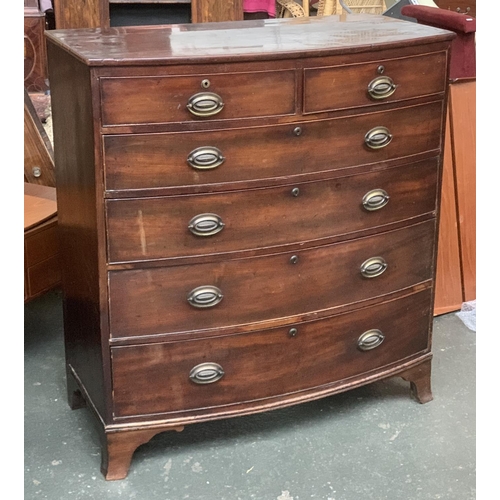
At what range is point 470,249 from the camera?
3.51 metres

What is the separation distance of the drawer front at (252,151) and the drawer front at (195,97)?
0.05m

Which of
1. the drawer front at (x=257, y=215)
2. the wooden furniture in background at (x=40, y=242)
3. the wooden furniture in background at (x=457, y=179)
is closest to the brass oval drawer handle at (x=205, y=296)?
the drawer front at (x=257, y=215)

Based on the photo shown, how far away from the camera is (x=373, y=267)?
8.59 ft

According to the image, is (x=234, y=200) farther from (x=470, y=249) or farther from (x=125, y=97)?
(x=470, y=249)

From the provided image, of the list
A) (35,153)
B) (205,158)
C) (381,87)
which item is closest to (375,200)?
(381,87)

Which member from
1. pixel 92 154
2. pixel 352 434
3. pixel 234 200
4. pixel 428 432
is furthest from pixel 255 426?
pixel 92 154

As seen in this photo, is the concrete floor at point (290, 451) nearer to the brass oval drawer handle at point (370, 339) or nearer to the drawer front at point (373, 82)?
the brass oval drawer handle at point (370, 339)

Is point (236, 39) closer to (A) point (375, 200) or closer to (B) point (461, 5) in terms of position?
(A) point (375, 200)

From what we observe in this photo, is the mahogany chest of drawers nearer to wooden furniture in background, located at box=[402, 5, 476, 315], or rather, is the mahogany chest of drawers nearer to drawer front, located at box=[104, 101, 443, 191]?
drawer front, located at box=[104, 101, 443, 191]

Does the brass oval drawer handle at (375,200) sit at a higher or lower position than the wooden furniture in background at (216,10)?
lower

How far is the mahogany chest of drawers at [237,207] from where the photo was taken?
2219 mm

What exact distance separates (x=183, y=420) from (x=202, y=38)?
1.09 meters

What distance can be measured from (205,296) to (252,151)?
0.42 meters

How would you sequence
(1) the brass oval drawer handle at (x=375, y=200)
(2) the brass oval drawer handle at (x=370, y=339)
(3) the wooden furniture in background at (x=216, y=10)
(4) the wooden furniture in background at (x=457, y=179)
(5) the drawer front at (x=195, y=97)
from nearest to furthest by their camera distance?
(5) the drawer front at (x=195, y=97) < (1) the brass oval drawer handle at (x=375, y=200) < (2) the brass oval drawer handle at (x=370, y=339) < (4) the wooden furniture in background at (x=457, y=179) < (3) the wooden furniture in background at (x=216, y=10)
